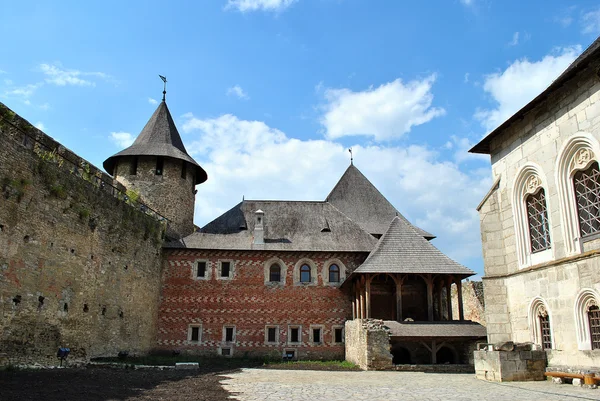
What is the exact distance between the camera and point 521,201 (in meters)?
13.1

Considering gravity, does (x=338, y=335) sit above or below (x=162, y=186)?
below

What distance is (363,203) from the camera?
27.3 m

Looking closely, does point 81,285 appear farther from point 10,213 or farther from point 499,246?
point 499,246

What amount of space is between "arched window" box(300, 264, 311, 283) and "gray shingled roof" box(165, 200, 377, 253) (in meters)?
0.92

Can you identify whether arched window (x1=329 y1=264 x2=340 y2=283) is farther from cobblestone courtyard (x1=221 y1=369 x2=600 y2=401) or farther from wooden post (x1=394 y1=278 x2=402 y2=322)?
cobblestone courtyard (x1=221 y1=369 x2=600 y2=401)

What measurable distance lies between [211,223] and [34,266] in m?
11.5

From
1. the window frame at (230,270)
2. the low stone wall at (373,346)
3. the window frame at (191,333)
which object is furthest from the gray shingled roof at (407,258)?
the window frame at (191,333)

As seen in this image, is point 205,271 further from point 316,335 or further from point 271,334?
point 316,335

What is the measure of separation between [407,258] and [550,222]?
28.0 feet

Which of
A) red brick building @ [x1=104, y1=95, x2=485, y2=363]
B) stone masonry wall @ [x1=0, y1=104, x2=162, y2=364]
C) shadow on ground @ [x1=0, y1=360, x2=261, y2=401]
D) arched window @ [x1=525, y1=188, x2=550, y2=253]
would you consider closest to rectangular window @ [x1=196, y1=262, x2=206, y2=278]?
red brick building @ [x1=104, y1=95, x2=485, y2=363]

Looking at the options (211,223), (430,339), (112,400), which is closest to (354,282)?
(430,339)

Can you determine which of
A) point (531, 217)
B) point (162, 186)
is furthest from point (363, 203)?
point (531, 217)

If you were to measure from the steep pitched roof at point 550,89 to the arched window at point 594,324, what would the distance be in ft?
16.3

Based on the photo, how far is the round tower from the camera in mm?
23391
